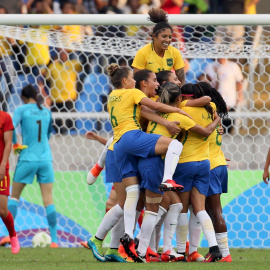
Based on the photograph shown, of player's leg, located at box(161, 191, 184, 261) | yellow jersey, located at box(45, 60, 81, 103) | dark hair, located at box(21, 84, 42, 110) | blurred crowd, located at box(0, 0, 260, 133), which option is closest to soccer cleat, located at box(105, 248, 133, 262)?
player's leg, located at box(161, 191, 184, 261)

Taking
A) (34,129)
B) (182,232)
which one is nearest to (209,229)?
(182,232)

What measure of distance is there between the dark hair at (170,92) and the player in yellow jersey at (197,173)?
0.77ft

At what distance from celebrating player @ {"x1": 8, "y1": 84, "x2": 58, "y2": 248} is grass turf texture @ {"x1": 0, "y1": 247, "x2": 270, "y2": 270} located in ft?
1.98

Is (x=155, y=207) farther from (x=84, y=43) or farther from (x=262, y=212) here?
(x=84, y=43)

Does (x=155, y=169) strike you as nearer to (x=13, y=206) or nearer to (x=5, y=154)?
(x=5, y=154)

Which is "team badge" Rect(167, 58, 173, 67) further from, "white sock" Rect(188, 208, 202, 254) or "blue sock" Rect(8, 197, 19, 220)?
"blue sock" Rect(8, 197, 19, 220)

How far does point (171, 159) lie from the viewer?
5.91m

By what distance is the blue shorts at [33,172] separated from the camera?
8781 mm

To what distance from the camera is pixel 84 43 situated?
917 cm

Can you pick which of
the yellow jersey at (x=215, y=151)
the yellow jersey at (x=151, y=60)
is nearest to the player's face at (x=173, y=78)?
the yellow jersey at (x=151, y=60)

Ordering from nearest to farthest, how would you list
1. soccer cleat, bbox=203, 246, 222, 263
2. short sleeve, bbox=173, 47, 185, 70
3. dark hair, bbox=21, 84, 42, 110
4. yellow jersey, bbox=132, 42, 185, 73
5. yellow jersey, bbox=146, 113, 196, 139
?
1. yellow jersey, bbox=146, 113, 196, 139
2. soccer cleat, bbox=203, 246, 222, 263
3. yellow jersey, bbox=132, 42, 185, 73
4. short sleeve, bbox=173, 47, 185, 70
5. dark hair, bbox=21, 84, 42, 110

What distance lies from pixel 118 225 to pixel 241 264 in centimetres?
120

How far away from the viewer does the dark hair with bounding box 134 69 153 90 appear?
646cm

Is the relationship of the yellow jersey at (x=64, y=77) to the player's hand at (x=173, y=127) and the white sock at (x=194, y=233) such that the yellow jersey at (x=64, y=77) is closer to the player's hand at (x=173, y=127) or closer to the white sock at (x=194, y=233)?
the white sock at (x=194, y=233)
